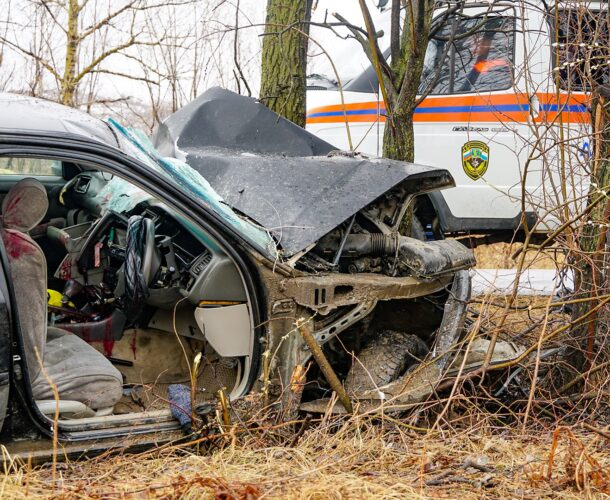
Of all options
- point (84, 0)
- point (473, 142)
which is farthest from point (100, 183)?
point (84, 0)

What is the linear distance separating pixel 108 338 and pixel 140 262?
614 mm

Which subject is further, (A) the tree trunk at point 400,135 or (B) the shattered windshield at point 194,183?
(A) the tree trunk at point 400,135

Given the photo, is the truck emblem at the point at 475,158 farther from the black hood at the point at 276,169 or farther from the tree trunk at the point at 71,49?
the tree trunk at the point at 71,49

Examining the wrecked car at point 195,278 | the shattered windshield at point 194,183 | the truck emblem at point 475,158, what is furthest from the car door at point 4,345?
the truck emblem at point 475,158

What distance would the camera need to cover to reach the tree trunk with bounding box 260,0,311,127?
18.0 feet

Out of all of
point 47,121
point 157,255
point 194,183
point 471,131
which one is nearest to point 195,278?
point 157,255

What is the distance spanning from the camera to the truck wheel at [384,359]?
3498mm

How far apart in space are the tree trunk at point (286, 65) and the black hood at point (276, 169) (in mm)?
858

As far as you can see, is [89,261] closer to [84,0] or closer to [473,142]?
[473,142]

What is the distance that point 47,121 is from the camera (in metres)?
2.90

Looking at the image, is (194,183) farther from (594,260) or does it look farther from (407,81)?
(594,260)

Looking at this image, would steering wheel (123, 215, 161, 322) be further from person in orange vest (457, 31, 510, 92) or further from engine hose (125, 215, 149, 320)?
person in orange vest (457, 31, 510, 92)

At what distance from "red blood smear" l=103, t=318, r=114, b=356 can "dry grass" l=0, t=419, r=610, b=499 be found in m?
1.05

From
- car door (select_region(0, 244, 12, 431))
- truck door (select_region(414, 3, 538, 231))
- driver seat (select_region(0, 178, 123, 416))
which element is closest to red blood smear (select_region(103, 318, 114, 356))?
driver seat (select_region(0, 178, 123, 416))
